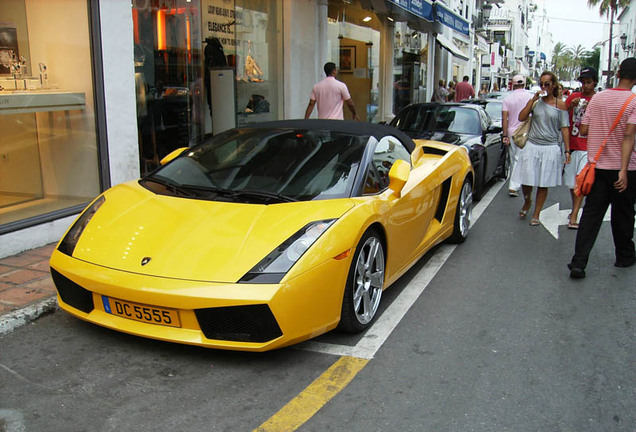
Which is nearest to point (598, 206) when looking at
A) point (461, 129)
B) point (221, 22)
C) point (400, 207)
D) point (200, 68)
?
point (400, 207)

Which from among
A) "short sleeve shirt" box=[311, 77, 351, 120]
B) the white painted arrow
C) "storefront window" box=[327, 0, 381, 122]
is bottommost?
the white painted arrow

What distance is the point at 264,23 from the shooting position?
37.5ft

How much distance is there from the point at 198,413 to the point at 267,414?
1.11 ft

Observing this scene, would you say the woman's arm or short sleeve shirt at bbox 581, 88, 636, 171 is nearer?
short sleeve shirt at bbox 581, 88, 636, 171

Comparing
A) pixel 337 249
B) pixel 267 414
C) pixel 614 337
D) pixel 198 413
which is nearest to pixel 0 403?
pixel 198 413

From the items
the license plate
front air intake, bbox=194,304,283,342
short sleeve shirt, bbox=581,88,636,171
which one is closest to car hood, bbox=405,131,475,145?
short sleeve shirt, bbox=581,88,636,171

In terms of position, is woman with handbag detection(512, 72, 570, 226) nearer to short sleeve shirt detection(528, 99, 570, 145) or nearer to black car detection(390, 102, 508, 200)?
short sleeve shirt detection(528, 99, 570, 145)

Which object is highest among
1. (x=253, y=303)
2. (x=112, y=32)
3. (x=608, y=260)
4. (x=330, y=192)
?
(x=112, y=32)

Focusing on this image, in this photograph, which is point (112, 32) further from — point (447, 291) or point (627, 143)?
point (627, 143)

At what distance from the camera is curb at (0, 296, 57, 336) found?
153 inches

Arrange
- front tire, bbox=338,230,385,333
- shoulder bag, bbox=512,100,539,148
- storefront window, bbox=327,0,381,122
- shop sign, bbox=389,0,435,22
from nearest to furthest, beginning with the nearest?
front tire, bbox=338,230,385,333
shoulder bag, bbox=512,100,539,148
shop sign, bbox=389,0,435,22
storefront window, bbox=327,0,381,122

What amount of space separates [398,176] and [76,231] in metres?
2.24

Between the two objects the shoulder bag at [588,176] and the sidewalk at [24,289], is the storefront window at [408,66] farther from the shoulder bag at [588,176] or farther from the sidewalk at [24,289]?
the sidewalk at [24,289]

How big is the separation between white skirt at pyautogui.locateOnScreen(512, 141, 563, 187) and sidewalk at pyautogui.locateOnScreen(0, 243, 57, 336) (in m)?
5.49
